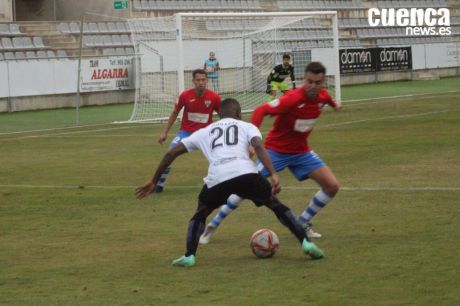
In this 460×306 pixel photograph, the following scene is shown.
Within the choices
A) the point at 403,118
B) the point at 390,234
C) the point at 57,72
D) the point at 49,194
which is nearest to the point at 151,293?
the point at 390,234

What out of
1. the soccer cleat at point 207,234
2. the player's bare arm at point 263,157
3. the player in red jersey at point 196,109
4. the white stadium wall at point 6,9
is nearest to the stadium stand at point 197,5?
the white stadium wall at point 6,9

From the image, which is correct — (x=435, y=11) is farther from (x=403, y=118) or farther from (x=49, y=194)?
(x=49, y=194)

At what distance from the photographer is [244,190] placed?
33.0 feet

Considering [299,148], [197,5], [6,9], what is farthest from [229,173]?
[197,5]

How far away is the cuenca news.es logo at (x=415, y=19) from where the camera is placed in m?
58.3

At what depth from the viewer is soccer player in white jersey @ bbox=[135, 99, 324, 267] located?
10016mm

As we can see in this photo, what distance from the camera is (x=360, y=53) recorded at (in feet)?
161

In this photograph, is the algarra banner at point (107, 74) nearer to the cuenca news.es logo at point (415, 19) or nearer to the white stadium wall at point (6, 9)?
the white stadium wall at point (6, 9)

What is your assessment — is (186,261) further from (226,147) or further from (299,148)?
(299,148)

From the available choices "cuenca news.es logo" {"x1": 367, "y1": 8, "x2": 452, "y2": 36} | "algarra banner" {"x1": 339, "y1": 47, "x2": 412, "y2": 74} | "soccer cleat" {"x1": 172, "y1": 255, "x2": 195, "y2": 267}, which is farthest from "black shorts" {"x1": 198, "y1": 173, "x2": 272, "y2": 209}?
"cuenca news.es logo" {"x1": 367, "y1": 8, "x2": 452, "y2": 36}

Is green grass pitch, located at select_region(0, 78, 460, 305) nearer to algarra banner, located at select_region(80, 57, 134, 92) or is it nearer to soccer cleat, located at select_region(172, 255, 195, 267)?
soccer cleat, located at select_region(172, 255, 195, 267)

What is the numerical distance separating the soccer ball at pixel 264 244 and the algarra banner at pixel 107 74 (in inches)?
1100

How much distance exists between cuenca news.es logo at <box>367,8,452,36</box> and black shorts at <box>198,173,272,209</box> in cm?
4836

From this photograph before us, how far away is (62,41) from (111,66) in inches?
179
